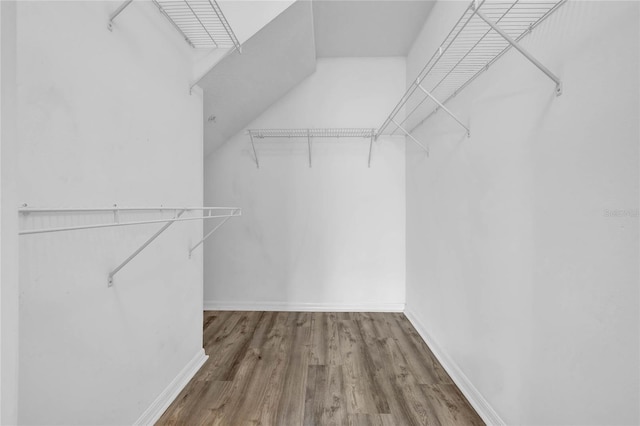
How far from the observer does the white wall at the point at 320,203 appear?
2961 mm

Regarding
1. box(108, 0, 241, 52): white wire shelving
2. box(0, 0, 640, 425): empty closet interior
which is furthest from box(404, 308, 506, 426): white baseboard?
box(108, 0, 241, 52): white wire shelving

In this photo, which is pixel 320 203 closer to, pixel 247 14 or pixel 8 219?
pixel 247 14

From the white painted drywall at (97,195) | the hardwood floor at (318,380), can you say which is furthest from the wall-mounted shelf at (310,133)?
the hardwood floor at (318,380)

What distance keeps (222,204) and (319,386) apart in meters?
1.95

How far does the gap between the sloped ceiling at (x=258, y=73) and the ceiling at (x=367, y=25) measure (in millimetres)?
175

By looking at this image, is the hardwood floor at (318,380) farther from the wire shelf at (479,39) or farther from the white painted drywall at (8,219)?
the wire shelf at (479,39)

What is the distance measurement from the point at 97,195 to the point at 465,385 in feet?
6.53

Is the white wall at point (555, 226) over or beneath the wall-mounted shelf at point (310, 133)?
beneath

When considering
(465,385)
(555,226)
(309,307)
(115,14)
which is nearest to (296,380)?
(465,385)

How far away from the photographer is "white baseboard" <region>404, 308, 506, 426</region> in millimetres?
1416

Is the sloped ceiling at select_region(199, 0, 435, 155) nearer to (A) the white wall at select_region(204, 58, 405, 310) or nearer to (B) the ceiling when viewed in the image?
(B) the ceiling

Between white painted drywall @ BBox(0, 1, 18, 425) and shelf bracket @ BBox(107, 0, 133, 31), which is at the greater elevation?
shelf bracket @ BBox(107, 0, 133, 31)

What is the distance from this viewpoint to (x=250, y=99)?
2537 millimetres

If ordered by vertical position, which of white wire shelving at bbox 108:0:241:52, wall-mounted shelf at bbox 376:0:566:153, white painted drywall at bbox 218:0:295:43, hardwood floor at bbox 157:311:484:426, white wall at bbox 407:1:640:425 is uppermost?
white painted drywall at bbox 218:0:295:43
